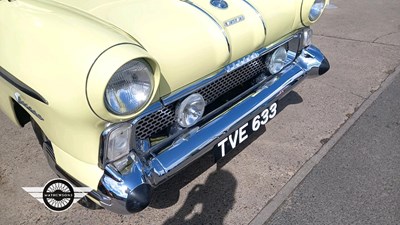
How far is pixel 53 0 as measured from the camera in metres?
1.80

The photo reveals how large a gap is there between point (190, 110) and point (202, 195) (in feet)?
2.27

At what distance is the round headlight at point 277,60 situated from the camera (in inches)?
93.3

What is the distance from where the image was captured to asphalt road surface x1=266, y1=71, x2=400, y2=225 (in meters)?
2.08

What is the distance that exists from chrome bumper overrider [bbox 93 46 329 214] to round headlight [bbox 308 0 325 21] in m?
0.45

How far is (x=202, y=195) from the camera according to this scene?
226cm

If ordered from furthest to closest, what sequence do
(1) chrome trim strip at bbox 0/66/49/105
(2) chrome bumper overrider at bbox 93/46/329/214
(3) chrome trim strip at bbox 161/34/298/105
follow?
(3) chrome trim strip at bbox 161/34/298/105 → (2) chrome bumper overrider at bbox 93/46/329/214 → (1) chrome trim strip at bbox 0/66/49/105

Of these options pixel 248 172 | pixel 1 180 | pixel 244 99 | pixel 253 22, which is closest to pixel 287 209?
pixel 248 172

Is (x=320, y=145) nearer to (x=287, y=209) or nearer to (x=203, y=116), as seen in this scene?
(x=287, y=209)

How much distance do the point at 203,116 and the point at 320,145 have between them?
120 centimetres

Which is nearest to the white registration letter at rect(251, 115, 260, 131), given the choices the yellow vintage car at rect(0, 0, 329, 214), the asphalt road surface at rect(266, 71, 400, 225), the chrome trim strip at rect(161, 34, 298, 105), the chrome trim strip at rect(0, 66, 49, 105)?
the yellow vintage car at rect(0, 0, 329, 214)

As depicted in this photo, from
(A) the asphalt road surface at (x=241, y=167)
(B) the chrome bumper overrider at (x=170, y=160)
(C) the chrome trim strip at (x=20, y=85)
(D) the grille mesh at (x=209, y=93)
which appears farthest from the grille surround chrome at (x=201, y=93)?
(A) the asphalt road surface at (x=241, y=167)

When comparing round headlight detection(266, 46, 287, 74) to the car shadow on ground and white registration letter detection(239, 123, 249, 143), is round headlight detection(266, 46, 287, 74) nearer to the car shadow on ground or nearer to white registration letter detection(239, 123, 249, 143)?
white registration letter detection(239, 123, 249, 143)

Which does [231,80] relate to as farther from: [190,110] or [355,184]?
[355,184]

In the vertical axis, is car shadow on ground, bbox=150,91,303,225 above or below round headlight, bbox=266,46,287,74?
below
